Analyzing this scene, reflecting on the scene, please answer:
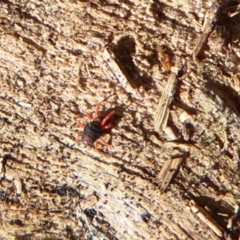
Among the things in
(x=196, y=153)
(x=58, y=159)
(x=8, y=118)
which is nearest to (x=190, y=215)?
(x=196, y=153)

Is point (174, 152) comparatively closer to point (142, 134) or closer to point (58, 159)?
point (142, 134)

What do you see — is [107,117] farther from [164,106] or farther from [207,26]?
[207,26]

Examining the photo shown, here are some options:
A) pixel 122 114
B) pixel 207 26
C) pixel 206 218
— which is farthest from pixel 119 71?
pixel 206 218

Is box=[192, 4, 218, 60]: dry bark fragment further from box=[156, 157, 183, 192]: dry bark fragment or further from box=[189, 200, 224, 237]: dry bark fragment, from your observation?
box=[189, 200, 224, 237]: dry bark fragment

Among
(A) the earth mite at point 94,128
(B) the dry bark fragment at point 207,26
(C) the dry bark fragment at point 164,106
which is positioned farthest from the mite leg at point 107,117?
(B) the dry bark fragment at point 207,26

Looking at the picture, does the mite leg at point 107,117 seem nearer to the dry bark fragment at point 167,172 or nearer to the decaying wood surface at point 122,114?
the decaying wood surface at point 122,114

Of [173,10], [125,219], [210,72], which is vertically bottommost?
[125,219]
